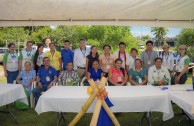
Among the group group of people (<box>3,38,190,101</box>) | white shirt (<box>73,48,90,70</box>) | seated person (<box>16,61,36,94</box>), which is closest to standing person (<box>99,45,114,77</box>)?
group of people (<box>3,38,190,101</box>)

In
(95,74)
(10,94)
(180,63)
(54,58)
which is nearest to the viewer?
(10,94)

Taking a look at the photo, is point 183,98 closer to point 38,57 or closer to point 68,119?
point 68,119

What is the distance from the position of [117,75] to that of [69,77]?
115cm

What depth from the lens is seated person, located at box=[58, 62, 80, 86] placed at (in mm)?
6164

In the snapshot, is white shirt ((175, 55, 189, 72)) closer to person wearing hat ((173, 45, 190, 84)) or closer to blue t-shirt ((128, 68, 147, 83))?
person wearing hat ((173, 45, 190, 84))

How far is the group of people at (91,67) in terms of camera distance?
5957 millimetres

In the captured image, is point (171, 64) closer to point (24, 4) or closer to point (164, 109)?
point (164, 109)

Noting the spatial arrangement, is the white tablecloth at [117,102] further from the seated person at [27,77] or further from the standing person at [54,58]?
the standing person at [54,58]

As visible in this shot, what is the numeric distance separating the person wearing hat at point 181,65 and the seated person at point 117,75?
4.61 ft

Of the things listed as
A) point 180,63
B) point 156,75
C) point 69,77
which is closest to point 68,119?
point 69,77

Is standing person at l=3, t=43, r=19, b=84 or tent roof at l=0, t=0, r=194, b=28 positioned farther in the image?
standing person at l=3, t=43, r=19, b=84

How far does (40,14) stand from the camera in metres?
6.37

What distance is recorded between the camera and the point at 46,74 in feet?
20.9

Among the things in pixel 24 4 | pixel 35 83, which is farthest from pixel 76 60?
pixel 24 4
